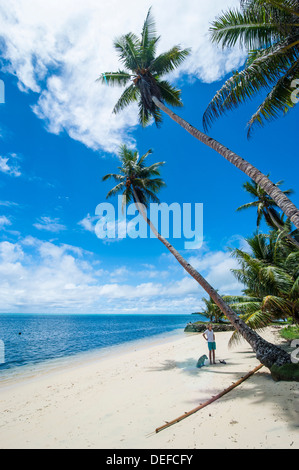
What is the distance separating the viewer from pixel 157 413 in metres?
5.94

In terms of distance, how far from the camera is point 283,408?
196 inches

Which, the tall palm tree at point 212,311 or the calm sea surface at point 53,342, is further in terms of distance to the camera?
the tall palm tree at point 212,311

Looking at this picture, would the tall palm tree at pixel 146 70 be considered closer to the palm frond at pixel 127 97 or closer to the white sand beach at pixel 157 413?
the palm frond at pixel 127 97

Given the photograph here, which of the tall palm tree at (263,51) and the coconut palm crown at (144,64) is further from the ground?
the coconut palm crown at (144,64)

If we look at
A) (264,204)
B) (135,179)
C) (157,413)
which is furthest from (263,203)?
(157,413)

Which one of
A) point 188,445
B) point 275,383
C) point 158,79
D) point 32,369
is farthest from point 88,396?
point 158,79

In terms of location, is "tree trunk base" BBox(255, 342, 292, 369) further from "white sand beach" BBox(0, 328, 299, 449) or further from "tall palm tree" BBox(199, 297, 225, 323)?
"tall palm tree" BBox(199, 297, 225, 323)

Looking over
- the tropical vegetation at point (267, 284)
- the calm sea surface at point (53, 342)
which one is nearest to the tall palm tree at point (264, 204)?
the tropical vegetation at point (267, 284)

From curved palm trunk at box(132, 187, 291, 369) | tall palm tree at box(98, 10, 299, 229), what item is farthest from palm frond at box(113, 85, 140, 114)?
curved palm trunk at box(132, 187, 291, 369)

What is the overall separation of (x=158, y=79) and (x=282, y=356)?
46.1 ft

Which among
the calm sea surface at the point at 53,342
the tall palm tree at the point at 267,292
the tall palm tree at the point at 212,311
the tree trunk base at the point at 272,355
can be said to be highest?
the tall palm tree at the point at 267,292

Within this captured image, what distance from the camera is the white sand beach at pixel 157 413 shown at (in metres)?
4.30

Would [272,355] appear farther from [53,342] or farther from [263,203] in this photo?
[53,342]

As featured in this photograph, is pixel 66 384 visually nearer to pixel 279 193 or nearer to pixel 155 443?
pixel 155 443
